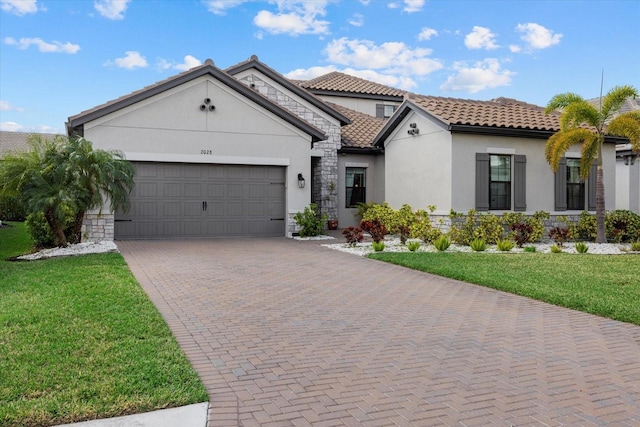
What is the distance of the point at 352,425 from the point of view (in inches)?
154

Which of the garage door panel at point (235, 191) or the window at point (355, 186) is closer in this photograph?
the garage door panel at point (235, 191)

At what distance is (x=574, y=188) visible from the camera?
18281mm

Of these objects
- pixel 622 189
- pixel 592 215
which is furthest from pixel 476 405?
pixel 622 189

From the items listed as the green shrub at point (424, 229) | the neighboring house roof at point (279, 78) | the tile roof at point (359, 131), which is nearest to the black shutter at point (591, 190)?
the green shrub at point (424, 229)

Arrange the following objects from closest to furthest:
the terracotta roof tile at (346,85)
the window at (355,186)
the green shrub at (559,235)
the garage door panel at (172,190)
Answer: the green shrub at (559,235) < the garage door panel at (172,190) < the window at (355,186) < the terracotta roof tile at (346,85)

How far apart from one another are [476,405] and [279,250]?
10557mm

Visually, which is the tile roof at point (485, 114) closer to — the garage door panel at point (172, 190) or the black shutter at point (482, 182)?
the black shutter at point (482, 182)

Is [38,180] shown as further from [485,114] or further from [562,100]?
[562,100]

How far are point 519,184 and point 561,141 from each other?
1999 millimetres

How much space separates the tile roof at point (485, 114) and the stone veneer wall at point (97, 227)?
1049 cm

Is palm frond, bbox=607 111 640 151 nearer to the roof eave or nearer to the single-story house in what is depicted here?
the single-story house

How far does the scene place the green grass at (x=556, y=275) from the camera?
8.09 meters

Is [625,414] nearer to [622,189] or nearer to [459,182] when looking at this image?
[459,182]

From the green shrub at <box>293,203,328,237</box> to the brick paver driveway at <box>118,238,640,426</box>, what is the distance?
24.9 feet
